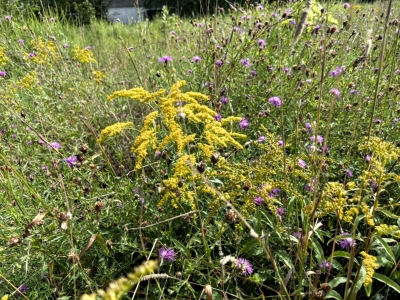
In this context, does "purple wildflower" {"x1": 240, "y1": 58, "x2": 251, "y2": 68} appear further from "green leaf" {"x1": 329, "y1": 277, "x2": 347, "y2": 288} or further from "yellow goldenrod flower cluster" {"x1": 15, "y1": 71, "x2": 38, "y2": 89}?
"green leaf" {"x1": 329, "y1": 277, "x2": 347, "y2": 288}

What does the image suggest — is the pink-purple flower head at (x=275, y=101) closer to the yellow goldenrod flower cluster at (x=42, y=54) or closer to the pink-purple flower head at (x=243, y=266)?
the pink-purple flower head at (x=243, y=266)

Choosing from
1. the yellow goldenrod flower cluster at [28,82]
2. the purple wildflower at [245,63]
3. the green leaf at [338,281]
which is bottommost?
the green leaf at [338,281]

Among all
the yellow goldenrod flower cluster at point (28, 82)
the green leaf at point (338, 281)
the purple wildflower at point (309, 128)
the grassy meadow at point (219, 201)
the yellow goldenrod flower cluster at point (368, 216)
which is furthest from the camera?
the yellow goldenrod flower cluster at point (28, 82)

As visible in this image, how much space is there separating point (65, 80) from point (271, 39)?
72.7 inches

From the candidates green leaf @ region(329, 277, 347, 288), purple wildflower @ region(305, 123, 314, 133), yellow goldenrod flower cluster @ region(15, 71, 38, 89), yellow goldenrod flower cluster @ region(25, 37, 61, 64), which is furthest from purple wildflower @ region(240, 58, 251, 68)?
green leaf @ region(329, 277, 347, 288)

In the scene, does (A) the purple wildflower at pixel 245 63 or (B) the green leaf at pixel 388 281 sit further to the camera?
(A) the purple wildflower at pixel 245 63

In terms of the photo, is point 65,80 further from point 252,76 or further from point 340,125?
point 340,125

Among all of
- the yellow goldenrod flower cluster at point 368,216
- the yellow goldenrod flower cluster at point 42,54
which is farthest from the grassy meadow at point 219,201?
the yellow goldenrod flower cluster at point 42,54

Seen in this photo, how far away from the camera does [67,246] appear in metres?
1.51

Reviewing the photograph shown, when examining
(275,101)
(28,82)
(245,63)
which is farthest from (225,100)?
(28,82)

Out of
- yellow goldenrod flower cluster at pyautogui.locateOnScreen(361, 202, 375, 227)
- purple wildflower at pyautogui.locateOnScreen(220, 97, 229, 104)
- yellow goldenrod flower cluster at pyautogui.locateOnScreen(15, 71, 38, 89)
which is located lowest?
purple wildflower at pyautogui.locateOnScreen(220, 97, 229, 104)

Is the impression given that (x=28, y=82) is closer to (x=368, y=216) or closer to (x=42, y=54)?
(x=42, y=54)

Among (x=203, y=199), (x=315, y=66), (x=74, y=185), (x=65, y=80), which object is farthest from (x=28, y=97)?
(x=315, y=66)

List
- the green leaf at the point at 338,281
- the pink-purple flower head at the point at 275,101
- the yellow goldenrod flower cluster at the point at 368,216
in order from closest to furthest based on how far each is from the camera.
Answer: the yellow goldenrod flower cluster at the point at 368,216 → the green leaf at the point at 338,281 → the pink-purple flower head at the point at 275,101
